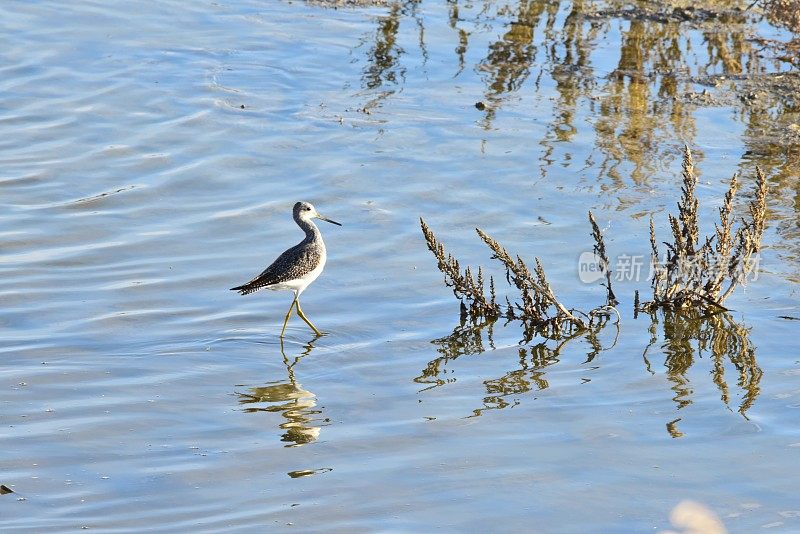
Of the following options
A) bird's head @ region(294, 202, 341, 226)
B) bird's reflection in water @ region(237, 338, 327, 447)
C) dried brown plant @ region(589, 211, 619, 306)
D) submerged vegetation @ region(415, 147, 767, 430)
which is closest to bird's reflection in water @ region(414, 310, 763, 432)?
submerged vegetation @ region(415, 147, 767, 430)

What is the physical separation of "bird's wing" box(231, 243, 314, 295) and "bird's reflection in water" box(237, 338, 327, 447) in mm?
666

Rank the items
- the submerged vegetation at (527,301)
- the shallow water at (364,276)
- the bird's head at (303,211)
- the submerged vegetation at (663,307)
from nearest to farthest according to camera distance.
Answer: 1. the shallow water at (364,276)
2. the submerged vegetation at (663,307)
3. the submerged vegetation at (527,301)
4. the bird's head at (303,211)

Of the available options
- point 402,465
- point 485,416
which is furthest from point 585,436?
point 402,465

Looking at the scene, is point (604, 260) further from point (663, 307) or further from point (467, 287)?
point (467, 287)

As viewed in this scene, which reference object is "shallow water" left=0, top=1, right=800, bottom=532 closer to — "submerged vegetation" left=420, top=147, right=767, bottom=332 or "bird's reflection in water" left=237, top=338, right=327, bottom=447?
"bird's reflection in water" left=237, top=338, right=327, bottom=447

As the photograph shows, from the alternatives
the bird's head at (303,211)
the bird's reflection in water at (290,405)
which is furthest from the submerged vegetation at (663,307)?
the bird's head at (303,211)

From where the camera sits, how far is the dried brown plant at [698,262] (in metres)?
8.20

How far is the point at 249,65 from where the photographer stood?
1406cm

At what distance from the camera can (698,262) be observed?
329 inches

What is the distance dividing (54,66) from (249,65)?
2.22 meters

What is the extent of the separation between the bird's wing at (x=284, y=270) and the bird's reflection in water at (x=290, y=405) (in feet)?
2.18

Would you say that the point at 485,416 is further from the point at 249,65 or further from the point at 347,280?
the point at 249,65

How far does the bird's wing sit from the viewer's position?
8.39 m

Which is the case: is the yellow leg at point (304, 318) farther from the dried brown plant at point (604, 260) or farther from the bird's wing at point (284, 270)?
Answer: the dried brown plant at point (604, 260)
